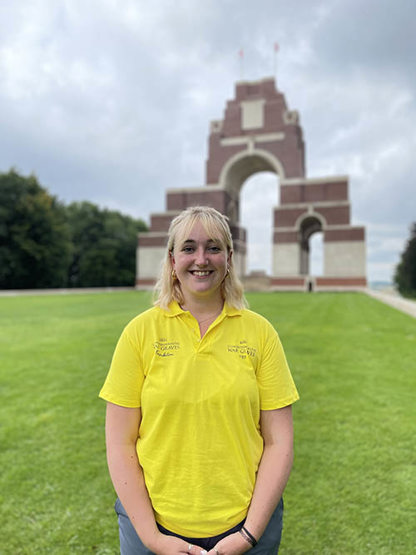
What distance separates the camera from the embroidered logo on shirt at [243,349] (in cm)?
157

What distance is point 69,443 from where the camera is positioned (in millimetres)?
3682

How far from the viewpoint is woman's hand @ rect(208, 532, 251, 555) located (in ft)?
4.66

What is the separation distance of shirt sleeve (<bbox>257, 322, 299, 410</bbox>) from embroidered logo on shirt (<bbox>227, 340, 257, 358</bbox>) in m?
0.05

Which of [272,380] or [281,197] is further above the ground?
[281,197]

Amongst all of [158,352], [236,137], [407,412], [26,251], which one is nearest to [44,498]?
[158,352]

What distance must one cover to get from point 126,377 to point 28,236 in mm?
35710

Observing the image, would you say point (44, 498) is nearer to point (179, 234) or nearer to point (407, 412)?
point (179, 234)

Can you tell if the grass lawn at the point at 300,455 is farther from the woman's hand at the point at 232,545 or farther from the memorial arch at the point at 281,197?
the memorial arch at the point at 281,197

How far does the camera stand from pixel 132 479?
1.52m

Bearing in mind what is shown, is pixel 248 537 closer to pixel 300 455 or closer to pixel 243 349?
pixel 243 349

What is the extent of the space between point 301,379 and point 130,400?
4322 mm

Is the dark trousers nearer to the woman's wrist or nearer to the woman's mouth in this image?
the woman's wrist

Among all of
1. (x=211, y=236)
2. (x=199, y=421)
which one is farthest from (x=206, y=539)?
(x=211, y=236)

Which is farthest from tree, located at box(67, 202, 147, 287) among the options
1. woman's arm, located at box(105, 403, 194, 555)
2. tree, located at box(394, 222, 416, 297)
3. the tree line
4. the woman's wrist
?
the woman's wrist
